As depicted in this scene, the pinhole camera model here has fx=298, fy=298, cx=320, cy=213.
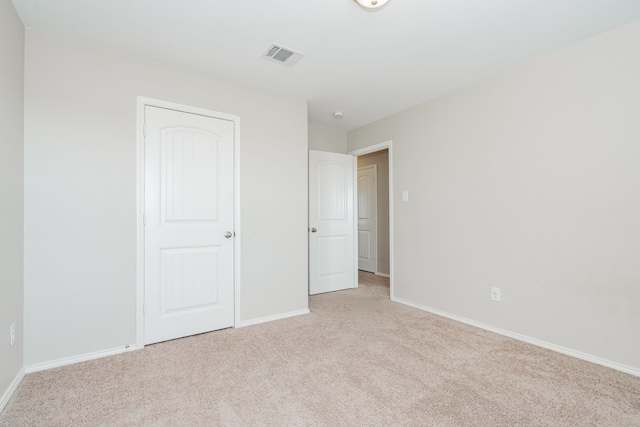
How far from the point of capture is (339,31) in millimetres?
2158

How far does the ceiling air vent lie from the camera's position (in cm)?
238

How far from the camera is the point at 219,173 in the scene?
9.39 feet

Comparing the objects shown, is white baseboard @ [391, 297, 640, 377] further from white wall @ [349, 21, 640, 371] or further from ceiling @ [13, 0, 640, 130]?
ceiling @ [13, 0, 640, 130]

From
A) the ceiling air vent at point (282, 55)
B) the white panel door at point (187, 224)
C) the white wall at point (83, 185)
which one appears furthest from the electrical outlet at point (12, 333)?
→ the ceiling air vent at point (282, 55)

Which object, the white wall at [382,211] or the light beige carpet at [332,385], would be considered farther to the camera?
the white wall at [382,211]

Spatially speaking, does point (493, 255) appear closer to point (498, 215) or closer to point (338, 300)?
point (498, 215)

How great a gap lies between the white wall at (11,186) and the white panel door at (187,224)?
29.5 inches

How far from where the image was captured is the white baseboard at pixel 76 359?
2.07 metres

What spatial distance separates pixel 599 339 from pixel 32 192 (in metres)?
4.18

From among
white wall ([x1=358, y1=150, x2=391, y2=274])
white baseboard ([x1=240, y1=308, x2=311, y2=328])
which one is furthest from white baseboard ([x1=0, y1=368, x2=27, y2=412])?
white wall ([x1=358, y1=150, x2=391, y2=274])

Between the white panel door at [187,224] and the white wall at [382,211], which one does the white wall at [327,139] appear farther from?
the white panel door at [187,224]

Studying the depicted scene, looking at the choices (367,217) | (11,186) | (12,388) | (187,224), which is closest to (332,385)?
(187,224)

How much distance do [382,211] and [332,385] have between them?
3957 mm

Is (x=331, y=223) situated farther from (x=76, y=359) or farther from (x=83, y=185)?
(x=76, y=359)
